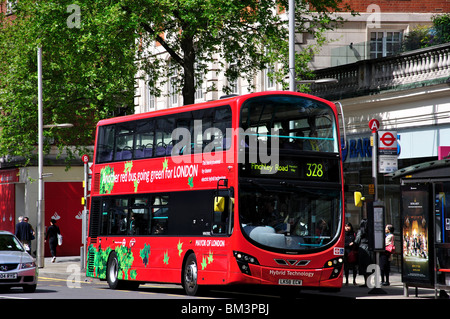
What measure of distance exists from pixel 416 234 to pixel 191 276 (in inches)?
199

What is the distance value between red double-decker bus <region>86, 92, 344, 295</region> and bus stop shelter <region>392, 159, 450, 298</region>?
1404 mm

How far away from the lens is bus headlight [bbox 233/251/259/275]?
18.6 m

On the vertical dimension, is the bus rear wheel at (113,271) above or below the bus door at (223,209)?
below

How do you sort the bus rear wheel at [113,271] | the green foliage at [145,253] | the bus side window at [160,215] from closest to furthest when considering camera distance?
1. the bus side window at [160,215]
2. the green foliage at [145,253]
3. the bus rear wheel at [113,271]

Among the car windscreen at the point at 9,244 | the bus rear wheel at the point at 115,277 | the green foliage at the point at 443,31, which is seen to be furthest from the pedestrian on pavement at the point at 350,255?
the car windscreen at the point at 9,244

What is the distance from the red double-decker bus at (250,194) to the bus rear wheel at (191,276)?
2 cm

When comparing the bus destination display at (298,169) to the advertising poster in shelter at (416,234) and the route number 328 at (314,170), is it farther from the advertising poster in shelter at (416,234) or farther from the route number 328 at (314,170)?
the advertising poster in shelter at (416,234)

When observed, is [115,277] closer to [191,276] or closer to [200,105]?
[191,276]

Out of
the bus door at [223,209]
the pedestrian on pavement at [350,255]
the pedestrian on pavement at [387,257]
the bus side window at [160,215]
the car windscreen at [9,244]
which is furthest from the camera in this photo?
the pedestrian on pavement at [350,255]

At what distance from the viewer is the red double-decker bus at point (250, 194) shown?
18688 millimetres

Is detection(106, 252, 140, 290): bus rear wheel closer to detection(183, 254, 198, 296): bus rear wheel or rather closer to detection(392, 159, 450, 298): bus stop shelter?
detection(183, 254, 198, 296): bus rear wheel

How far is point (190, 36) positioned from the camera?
1164 inches

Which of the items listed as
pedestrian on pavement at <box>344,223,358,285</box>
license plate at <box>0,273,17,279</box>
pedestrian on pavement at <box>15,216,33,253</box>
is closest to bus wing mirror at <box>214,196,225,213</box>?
license plate at <box>0,273,17,279</box>

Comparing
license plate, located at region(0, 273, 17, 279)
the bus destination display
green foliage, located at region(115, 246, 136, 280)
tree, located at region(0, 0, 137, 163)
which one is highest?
tree, located at region(0, 0, 137, 163)
